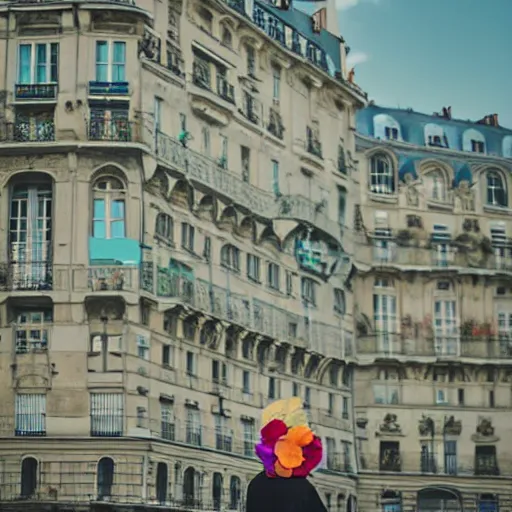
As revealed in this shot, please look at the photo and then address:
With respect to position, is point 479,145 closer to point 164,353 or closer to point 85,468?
point 164,353

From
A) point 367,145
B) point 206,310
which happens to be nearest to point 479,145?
point 367,145

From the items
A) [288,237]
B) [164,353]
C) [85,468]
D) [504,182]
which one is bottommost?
[85,468]

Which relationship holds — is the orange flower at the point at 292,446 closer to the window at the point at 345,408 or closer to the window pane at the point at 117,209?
the window pane at the point at 117,209

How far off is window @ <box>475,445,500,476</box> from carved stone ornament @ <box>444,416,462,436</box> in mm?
966

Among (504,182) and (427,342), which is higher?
(504,182)

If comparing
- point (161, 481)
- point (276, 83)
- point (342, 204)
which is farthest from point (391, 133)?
point (161, 481)

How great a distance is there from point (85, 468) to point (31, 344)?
3.78 meters

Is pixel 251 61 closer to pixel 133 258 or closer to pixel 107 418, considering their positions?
pixel 133 258

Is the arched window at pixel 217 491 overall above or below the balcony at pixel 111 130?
below

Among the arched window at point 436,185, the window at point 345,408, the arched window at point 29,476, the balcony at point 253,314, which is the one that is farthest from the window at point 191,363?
the arched window at point 436,185

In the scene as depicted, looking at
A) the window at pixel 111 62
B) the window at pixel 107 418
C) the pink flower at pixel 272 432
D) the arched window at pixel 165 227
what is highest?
the window at pixel 111 62

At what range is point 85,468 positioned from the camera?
38.5 metres

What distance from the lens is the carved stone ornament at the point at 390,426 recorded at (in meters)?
53.8

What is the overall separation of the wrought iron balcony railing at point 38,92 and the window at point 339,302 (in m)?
15.5
